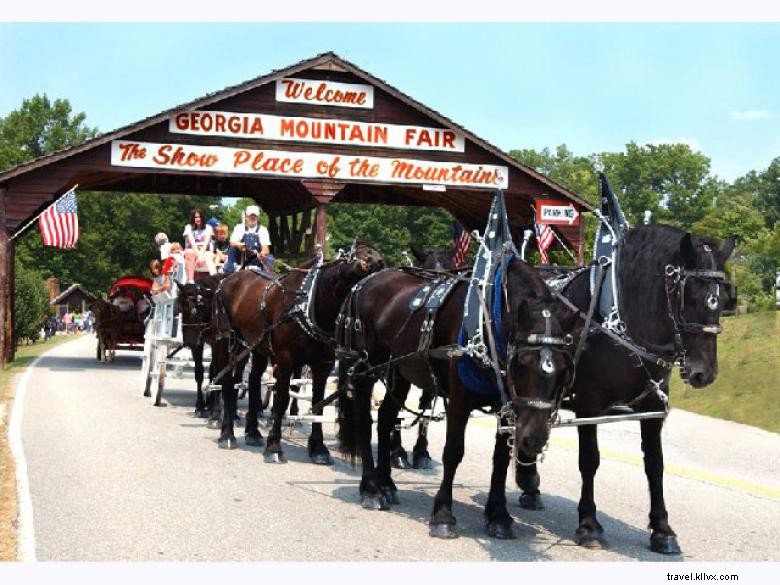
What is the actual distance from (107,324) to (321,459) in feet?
53.0

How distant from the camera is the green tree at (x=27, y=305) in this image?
1427 inches

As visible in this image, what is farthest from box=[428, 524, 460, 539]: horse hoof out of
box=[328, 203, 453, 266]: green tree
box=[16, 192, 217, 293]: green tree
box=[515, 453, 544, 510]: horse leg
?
box=[16, 192, 217, 293]: green tree

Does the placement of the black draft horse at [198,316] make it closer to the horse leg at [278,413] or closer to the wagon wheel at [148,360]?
the wagon wheel at [148,360]

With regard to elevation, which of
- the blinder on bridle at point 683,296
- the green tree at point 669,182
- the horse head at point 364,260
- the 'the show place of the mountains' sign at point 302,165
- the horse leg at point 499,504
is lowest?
the horse leg at point 499,504

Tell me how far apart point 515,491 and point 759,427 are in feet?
21.5

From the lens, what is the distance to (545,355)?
19.1 feet

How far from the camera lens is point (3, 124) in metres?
82.8

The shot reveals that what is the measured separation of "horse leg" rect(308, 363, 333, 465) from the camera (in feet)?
32.9

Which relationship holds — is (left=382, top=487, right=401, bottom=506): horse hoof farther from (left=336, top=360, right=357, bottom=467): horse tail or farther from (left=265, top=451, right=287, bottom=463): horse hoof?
(left=265, top=451, right=287, bottom=463): horse hoof

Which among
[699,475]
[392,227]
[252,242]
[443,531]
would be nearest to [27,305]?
[252,242]

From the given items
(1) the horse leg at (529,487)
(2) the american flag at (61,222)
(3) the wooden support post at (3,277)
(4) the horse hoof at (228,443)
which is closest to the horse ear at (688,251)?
(1) the horse leg at (529,487)

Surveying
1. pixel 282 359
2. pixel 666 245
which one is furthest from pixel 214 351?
pixel 666 245

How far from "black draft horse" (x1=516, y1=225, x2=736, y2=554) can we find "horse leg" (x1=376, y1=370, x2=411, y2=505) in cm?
181

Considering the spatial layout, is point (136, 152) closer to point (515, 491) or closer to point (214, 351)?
point (214, 351)
